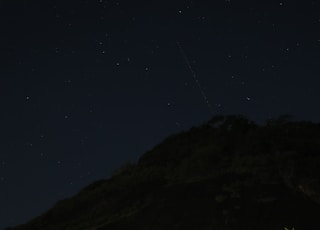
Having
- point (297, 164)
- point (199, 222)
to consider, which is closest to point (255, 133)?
point (297, 164)

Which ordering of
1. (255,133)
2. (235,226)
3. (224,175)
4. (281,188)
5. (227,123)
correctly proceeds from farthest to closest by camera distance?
(227,123) → (255,133) → (224,175) → (281,188) → (235,226)

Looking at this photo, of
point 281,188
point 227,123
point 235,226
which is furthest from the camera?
point 227,123

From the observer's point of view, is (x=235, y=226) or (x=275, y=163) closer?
(x=235, y=226)

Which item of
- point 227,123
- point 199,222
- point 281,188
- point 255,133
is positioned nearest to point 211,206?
point 199,222

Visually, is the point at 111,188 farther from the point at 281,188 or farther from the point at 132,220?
the point at 281,188

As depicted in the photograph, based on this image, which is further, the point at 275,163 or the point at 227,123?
the point at 227,123

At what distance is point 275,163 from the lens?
65.7 ft

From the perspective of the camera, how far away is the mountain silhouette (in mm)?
18109

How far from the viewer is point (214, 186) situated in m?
20.1

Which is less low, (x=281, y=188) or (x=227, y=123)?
(x=227, y=123)

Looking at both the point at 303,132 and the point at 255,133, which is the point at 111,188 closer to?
the point at 255,133

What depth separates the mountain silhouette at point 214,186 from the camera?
59.4 feet

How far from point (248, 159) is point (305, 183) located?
276 cm

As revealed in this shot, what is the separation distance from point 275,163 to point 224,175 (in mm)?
1927
